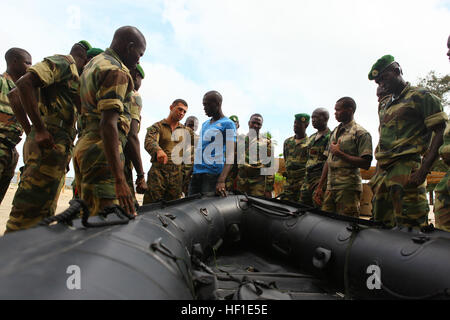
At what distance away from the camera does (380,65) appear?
107 inches

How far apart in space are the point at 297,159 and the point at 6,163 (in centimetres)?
438

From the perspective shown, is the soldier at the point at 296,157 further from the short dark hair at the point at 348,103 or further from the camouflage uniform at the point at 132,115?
the camouflage uniform at the point at 132,115

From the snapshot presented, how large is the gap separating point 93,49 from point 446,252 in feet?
10.9

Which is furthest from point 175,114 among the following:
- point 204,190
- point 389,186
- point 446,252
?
point 446,252

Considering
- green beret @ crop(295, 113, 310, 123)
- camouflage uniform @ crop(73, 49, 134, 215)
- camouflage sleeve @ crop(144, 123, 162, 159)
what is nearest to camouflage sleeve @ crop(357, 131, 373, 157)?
green beret @ crop(295, 113, 310, 123)

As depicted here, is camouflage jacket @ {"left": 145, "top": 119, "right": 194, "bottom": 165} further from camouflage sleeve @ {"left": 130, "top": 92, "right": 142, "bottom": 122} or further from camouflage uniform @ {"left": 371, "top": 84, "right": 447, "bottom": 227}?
camouflage uniform @ {"left": 371, "top": 84, "right": 447, "bottom": 227}

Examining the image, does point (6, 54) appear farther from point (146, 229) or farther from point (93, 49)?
point (146, 229)

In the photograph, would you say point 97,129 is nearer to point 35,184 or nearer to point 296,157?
point 35,184

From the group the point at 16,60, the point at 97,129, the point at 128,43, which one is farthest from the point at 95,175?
the point at 16,60

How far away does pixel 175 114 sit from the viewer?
14.4 ft

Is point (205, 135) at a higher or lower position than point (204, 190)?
higher

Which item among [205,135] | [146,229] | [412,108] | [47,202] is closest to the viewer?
[146,229]

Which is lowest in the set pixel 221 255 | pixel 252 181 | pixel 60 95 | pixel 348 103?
pixel 221 255

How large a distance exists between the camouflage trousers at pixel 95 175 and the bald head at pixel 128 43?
2.08 ft
